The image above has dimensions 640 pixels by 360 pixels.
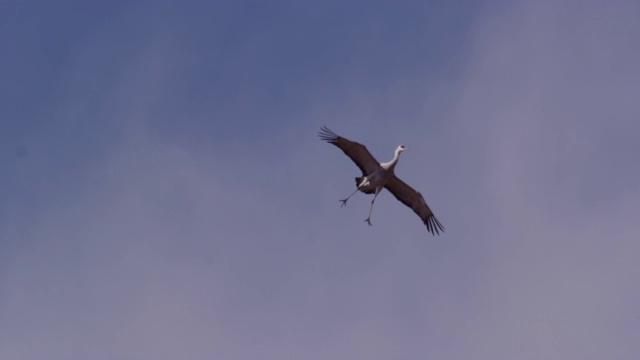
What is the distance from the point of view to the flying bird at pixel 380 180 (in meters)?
55.9

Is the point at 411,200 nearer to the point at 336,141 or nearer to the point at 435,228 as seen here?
the point at 435,228

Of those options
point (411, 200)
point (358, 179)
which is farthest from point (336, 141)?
point (411, 200)

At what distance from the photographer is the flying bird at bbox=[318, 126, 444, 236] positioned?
55.9 m

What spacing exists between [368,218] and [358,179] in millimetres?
2660

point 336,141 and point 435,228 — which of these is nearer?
point 336,141

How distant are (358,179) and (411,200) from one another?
3909 millimetres

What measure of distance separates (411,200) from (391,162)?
3.71m

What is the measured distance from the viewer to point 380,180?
57.9m

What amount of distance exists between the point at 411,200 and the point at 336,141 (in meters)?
7.15

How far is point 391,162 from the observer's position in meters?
57.6

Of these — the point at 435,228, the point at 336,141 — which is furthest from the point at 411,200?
the point at 336,141

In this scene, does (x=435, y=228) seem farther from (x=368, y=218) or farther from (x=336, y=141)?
(x=336, y=141)

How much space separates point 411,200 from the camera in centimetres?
6034

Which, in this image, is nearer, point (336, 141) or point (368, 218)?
point (336, 141)
